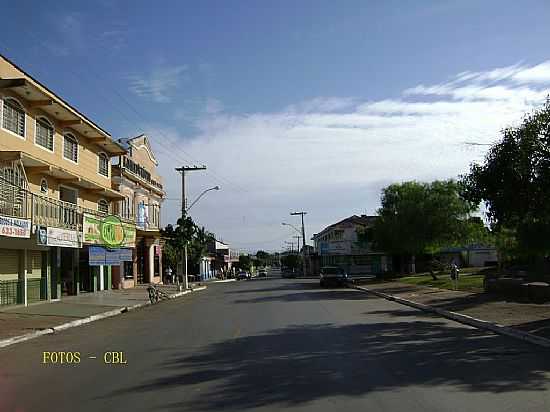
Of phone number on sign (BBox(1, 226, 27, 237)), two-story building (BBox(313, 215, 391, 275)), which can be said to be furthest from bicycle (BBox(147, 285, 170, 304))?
two-story building (BBox(313, 215, 391, 275))

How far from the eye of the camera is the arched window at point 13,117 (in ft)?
91.4

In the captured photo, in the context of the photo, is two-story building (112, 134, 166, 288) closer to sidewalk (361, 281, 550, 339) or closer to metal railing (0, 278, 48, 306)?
metal railing (0, 278, 48, 306)

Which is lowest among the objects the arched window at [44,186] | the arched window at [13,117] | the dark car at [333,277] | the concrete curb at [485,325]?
the concrete curb at [485,325]

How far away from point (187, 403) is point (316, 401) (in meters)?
1.71

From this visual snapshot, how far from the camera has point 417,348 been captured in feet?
45.4

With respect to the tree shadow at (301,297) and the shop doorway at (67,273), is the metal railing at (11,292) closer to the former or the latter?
the shop doorway at (67,273)

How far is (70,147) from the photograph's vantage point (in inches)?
1416

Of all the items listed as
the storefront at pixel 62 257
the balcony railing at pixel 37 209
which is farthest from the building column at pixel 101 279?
the balcony railing at pixel 37 209

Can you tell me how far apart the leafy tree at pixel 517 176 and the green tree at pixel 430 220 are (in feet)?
88.6

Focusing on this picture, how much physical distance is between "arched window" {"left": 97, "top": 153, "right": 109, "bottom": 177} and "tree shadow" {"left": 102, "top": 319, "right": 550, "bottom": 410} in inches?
1091

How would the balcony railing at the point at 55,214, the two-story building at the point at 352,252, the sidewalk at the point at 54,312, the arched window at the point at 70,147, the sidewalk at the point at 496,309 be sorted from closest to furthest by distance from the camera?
the sidewalk at the point at 496,309 < the sidewalk at the point at 54,312 < the balcony railing at the point at 55,214 < the arched window at the point at 70,147 < the two-story building at the point at 352,252

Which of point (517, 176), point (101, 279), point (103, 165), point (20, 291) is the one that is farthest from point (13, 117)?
point (517, 176)

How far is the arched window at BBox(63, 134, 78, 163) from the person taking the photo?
35.2 meters

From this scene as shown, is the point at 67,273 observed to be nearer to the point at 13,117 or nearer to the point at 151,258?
the point at 13,117
